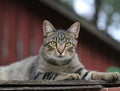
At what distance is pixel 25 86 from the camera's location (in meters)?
5.18

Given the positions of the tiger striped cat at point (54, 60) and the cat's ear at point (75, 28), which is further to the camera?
the cat's ear at point (75, 28)

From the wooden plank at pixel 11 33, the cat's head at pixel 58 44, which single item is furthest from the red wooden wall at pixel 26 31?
A: the cat's head at pixel 58 44

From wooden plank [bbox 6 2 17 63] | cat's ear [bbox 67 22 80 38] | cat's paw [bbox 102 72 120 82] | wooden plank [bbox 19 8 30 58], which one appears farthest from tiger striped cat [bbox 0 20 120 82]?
wooden plank [bbox 19 8 30 58]

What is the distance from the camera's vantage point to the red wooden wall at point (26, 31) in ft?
37.1

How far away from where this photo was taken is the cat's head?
6.33 metres

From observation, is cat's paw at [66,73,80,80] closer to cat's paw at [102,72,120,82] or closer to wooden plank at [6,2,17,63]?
cat's paw at [102,72,120,82]

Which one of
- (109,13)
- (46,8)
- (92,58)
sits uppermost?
(46,8)

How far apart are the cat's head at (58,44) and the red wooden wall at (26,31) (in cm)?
471

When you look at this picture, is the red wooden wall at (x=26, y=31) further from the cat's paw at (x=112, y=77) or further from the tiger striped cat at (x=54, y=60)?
the cat's paw at (x=112, y=77)

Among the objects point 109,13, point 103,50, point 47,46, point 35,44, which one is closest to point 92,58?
point 103,50

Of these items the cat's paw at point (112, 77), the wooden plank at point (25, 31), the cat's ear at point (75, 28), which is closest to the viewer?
the cat's paw at point (112, 77)

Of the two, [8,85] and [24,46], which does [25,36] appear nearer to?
[24,46]

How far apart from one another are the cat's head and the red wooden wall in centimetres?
471

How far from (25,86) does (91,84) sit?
595 mm
